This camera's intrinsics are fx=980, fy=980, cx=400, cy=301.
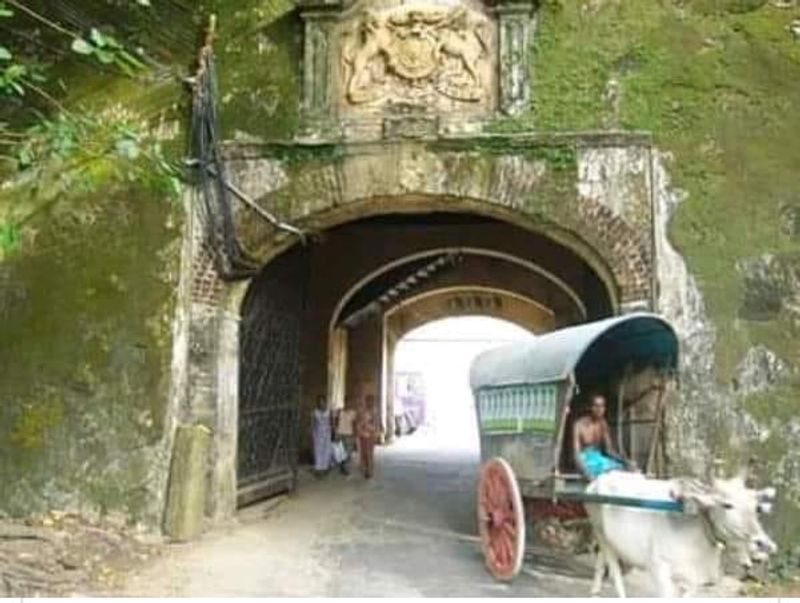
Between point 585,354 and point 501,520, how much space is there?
142 centimetres

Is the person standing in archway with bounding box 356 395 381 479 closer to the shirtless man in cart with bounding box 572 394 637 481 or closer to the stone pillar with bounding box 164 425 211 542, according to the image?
the stone pillar with bounding box 164 425 211 542

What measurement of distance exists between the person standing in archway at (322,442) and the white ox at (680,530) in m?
7.06

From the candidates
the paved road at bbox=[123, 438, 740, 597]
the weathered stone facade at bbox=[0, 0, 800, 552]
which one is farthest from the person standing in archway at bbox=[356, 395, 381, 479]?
the weathered stone facade at bbox=[0, 0, 800, 552]

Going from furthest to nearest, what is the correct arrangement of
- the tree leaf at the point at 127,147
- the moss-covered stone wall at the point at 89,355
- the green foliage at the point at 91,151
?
1. the moss-covered stone wall at the point at 89,355
2. the green foliage at the point at 91,151
3. the tree leaf at the point at 127,147

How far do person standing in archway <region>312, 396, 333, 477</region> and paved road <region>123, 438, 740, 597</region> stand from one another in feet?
5.80

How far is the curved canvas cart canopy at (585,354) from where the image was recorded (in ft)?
22.4

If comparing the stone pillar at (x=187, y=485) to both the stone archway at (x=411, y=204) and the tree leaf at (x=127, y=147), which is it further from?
the tree leaf at (x=127, y=147)

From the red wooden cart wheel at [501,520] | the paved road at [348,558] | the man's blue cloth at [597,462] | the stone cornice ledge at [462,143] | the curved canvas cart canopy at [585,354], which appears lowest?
the paved road at [348,558]

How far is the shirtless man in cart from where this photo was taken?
7162mm

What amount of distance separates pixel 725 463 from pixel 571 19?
405 cm

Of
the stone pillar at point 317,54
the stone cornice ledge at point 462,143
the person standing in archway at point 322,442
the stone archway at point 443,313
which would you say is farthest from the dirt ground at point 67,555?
the stone archway at point 443,313

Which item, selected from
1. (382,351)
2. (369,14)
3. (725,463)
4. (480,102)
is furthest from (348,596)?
(382,351)

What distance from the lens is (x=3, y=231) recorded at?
589 centimetres

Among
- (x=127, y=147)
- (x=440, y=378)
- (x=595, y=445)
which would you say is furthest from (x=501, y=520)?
(x=440, y=378)
